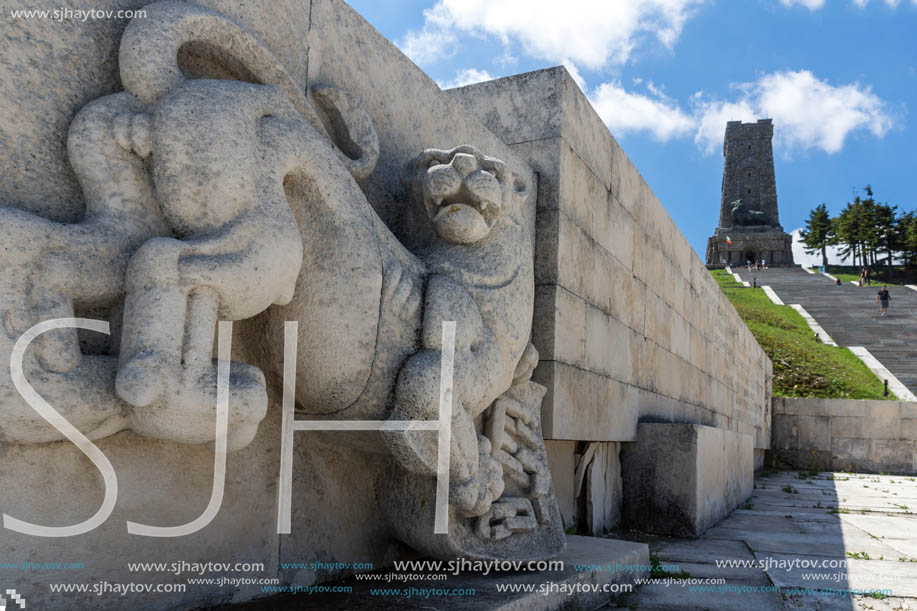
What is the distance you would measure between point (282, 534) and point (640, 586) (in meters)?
1.93

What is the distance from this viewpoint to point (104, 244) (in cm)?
165

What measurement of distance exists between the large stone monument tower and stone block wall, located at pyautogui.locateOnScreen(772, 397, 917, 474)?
44.3m

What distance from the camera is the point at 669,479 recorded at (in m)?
5.11

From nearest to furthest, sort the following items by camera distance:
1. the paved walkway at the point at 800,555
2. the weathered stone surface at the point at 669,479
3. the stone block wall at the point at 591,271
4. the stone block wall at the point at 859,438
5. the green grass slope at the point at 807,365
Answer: the paved walkway at the point at 800,555 < the stone block wall at the point at 591,271 < the weathered stone surface at the point at 669,479 < the stone block wall at the point at 859,438 < the green grass slope at the point at 807,365

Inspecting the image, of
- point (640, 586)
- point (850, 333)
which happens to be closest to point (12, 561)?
point (640, 586)

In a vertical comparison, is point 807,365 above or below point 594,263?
above

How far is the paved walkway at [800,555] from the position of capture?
328cm

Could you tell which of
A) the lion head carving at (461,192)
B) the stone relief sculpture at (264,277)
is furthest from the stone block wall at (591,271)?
the lion head carving at (461,192)

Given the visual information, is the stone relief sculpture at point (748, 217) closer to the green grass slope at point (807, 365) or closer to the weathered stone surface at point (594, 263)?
the green grass slope at point (807, 365)

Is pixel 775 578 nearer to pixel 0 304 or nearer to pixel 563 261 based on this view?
pixel 563 261

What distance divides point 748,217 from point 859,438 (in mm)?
47810

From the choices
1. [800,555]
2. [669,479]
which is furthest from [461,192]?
[800,555]

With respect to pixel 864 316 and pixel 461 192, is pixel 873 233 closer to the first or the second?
pixel 864 316

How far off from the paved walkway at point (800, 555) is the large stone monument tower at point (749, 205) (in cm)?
5149
